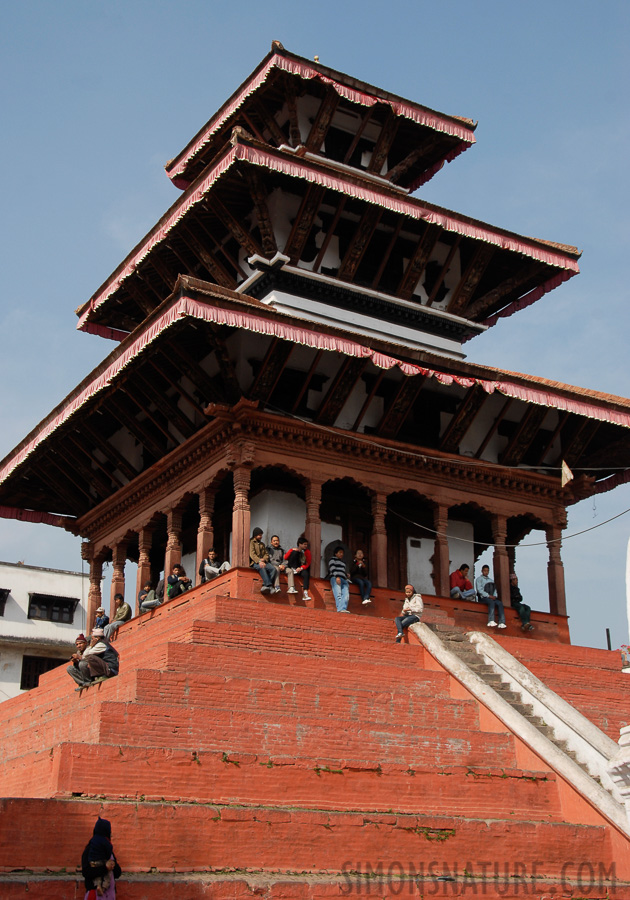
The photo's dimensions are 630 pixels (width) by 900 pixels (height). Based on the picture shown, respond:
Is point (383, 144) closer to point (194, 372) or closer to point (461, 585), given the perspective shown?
point (194, 372)

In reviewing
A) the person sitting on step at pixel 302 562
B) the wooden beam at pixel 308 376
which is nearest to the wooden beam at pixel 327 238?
the wooden beam at pixel 308 376

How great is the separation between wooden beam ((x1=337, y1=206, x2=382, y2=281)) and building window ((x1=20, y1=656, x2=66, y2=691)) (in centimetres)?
2047

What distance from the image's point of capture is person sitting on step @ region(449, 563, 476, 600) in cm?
1951

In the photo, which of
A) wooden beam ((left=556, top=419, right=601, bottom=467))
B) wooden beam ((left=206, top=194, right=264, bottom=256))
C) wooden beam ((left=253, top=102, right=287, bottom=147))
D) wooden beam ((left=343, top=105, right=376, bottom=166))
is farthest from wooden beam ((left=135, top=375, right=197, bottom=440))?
wooden beam ((left=343, top=105, right=376, bottom=166))

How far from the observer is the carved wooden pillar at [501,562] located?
65.7 ft

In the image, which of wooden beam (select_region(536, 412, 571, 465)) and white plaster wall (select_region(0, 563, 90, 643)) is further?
white plaster wall (select_region(0, 563, 90, 643))

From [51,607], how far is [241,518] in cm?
2354

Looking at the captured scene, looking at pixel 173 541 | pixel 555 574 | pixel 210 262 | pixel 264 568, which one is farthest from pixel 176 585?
pixel 555 574

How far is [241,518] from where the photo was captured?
1750 centimetres

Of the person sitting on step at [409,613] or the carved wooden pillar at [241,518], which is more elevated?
the carved wooden pillar at [241,518]

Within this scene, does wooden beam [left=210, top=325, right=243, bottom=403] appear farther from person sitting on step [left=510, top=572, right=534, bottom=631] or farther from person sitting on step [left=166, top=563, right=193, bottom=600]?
person sitting on step [left=510, top=572, right=534, bottom=631]

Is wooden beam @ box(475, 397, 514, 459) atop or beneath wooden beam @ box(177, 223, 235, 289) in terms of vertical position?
beneath

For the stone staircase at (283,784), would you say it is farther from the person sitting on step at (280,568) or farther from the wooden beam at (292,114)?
the wooden beam at (292,114)

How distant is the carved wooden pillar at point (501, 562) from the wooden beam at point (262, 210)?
260 inches
